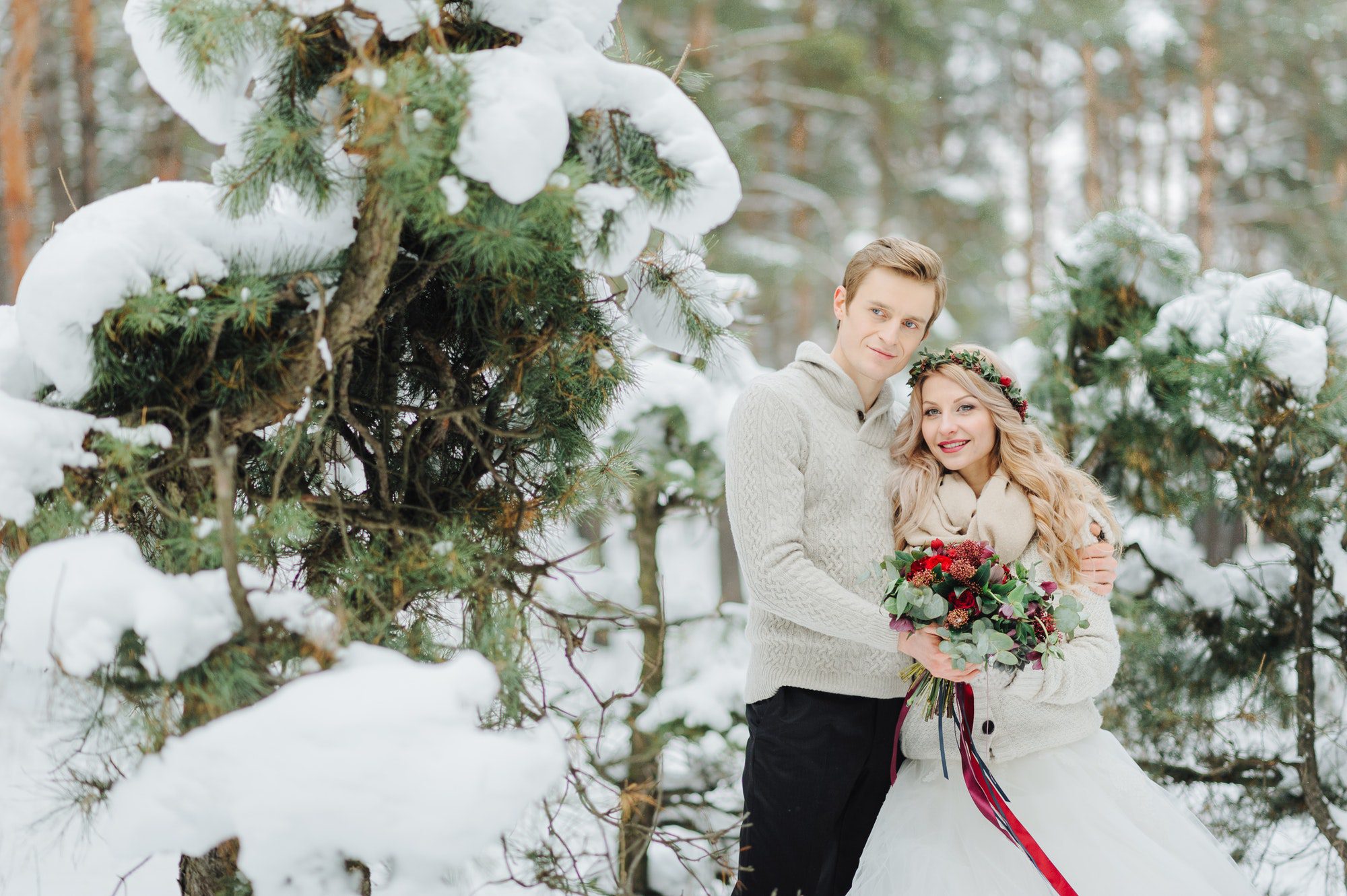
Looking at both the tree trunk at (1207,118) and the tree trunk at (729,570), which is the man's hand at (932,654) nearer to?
the tree trunk at (729,570)

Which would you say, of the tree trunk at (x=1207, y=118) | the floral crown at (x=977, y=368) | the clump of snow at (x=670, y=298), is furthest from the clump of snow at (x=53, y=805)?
the tree trunk at (x=1207, y=118)

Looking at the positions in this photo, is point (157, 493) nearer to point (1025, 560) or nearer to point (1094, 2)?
point (1025, 560)

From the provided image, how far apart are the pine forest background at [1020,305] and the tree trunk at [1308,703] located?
1 cm

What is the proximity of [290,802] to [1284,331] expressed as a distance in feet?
10.3

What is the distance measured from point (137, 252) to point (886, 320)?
5.76ft

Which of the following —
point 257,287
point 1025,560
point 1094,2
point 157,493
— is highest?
point 1094,2

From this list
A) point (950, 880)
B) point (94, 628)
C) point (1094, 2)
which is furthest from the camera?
point (1094, 2)

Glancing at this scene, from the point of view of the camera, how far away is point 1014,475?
8.70 feet

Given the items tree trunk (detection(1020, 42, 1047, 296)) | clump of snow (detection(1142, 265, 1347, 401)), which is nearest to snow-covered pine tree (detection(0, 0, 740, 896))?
clump of snow (detection(1142, 265, 1347, 401))

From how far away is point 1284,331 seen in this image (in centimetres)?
309

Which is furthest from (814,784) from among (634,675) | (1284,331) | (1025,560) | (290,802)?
(634,675)

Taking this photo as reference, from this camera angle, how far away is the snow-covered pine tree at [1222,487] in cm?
322

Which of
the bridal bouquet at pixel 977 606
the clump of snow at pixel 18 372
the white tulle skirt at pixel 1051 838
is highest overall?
the clump of snow at pixel 18 372

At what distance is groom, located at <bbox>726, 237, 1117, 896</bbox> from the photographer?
246cm
